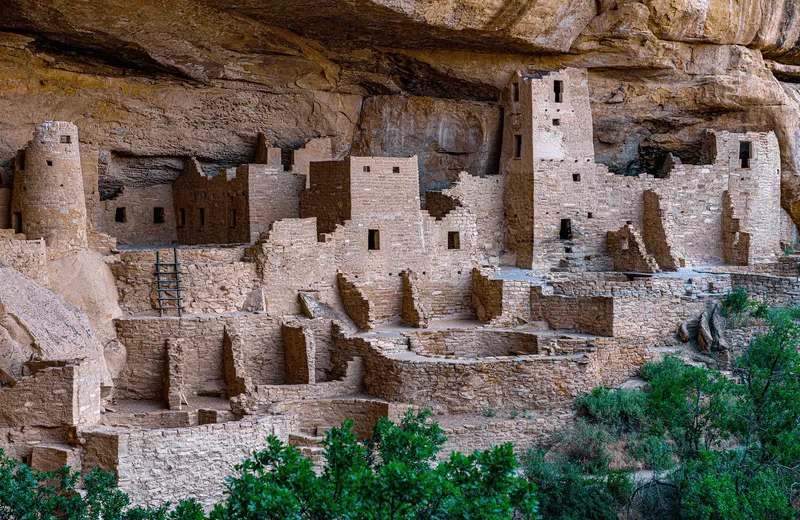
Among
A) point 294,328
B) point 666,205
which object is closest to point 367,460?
point 294,328

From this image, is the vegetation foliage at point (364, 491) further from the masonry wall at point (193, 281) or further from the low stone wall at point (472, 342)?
the low stone wall at point (472, 342)

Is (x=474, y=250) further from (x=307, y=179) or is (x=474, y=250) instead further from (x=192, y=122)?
(x=192, y=122)

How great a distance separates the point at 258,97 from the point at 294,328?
647 cm

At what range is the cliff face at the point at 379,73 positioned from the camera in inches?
859

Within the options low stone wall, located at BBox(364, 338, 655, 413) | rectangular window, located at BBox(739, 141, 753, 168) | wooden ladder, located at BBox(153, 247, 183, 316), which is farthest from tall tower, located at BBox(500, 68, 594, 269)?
wooden ladder, located at BBox(153, 247, 183, 316)

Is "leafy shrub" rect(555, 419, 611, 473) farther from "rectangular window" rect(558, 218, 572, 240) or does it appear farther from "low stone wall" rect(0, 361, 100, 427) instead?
"low stone wall" rect(0, 361, 100, 427)

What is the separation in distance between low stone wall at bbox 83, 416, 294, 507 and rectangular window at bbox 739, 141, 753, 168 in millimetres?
15031

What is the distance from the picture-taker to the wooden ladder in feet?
67.4

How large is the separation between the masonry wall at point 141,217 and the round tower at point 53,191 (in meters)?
4.66

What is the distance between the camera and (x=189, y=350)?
66.4 feet

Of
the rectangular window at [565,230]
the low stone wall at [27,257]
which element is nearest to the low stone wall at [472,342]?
the rectangular window at [565,230]

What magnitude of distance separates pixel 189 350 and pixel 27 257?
299cm

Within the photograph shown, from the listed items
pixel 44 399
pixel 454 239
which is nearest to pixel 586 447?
pixel 454 239

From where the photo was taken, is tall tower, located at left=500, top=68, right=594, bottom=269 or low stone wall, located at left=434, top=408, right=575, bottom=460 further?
tall tower, located at left=500, top=68, right=594, bottom=269
